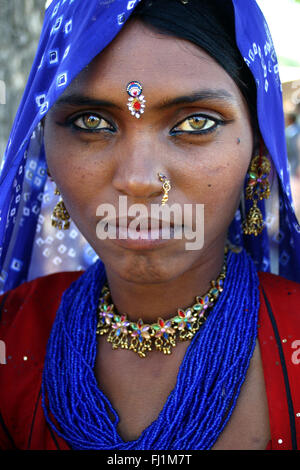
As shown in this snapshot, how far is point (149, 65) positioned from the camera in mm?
1168

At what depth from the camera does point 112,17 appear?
1170mm

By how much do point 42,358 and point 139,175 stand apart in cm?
71

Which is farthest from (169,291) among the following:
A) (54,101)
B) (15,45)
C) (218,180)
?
(15,45)

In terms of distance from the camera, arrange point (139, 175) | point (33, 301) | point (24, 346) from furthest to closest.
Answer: point (33, 301)
point (24, 346)
point (139, 175)

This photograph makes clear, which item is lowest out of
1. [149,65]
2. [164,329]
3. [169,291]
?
[164,329]

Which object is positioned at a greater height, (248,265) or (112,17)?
(112,17)

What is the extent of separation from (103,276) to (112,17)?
2.75 ft

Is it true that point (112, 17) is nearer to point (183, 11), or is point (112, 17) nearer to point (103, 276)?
point (183, 11)

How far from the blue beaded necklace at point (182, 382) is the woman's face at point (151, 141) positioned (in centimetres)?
24

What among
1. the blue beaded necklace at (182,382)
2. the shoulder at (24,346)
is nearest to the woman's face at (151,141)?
the blue beaded necklace at (182,382)

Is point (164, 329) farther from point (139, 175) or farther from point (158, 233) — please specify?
point (139, 175)

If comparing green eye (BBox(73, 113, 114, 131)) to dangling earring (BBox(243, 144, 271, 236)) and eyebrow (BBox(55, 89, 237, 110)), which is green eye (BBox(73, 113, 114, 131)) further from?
dangling earring (BBox(243, 144, 271, 236))

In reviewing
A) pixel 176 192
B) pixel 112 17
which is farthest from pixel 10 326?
pixel 112 17

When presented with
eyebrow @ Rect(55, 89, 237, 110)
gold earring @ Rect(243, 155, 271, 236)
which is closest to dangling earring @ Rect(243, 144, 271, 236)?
gold earring @ Rect(243, 155, 271, 236)
